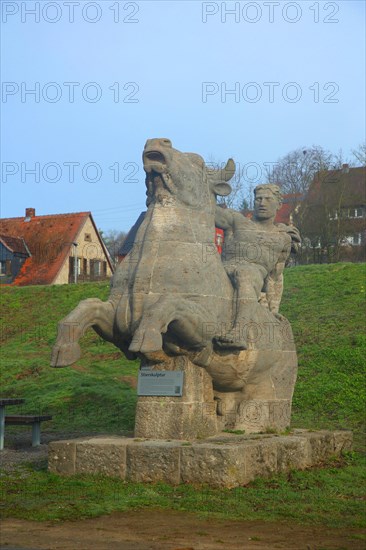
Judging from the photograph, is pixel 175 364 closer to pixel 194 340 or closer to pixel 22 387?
pixel 194 340

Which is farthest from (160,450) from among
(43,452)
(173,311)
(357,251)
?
(357,251)

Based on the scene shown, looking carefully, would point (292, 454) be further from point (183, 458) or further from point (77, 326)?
point (77, 326)

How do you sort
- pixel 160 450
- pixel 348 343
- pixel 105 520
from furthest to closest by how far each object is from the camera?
pixel 348 343 < pixel 160 450 < pixel 105 520

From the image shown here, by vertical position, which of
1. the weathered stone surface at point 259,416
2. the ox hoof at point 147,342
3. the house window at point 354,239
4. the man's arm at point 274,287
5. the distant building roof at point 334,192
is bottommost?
the weathered stone surface at point 259,416

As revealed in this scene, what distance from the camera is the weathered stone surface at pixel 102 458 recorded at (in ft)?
29.6

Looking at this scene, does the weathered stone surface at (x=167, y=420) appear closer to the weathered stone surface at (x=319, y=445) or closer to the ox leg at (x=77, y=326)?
the ox leg at (x=77, y=326)

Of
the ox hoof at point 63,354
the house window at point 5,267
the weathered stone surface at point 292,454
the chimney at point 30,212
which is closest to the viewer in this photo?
the ox hoof at point 63,354

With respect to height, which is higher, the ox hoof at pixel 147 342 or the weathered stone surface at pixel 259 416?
the ox hoof at pixel 147 342

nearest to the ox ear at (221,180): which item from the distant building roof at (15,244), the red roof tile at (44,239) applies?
the red roof tile at (44,239)

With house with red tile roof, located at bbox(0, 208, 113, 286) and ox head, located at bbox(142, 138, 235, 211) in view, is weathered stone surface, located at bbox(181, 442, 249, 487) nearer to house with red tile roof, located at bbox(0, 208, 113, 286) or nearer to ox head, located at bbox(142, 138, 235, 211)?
ox head, located at bbox(142, 138, 235, 211)

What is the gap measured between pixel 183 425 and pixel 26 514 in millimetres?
2424

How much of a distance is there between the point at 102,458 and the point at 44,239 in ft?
124

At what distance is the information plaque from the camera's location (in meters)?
9.52

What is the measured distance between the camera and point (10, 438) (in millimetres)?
15453
